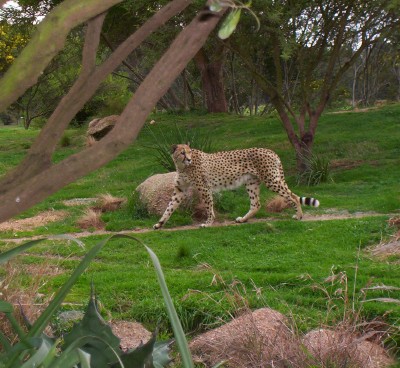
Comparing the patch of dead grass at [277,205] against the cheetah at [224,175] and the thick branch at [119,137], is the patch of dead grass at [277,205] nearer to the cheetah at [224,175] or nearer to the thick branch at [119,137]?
the cheetah at [224,175]

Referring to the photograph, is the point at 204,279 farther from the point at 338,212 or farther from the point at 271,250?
the point at 338,212

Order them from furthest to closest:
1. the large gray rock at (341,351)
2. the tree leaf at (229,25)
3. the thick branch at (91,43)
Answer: the large gray rock at (341,351), the thick branch at (91,43), the tree leaf at (229,25)

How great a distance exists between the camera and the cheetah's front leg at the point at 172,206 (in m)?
10.5

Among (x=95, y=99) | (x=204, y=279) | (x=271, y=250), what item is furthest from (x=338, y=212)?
(x=95, y=99)

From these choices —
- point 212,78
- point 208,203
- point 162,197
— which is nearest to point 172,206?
point 208,203

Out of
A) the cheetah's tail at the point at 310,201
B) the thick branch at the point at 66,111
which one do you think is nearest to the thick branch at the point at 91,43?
the thick branch at the point at 66,111

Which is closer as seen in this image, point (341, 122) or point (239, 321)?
point (239, 321)

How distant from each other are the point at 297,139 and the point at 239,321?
34.3ft

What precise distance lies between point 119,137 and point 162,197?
9.54m

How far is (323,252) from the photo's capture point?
757 cm

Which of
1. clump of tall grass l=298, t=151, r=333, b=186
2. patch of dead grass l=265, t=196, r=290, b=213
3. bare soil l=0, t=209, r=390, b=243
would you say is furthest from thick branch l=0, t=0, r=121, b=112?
clump of tall grass l=298, t=151, r=333, b=186

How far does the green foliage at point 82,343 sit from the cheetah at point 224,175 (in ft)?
26.1

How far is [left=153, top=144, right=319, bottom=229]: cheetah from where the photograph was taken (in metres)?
10.6

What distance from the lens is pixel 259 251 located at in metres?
8.16
